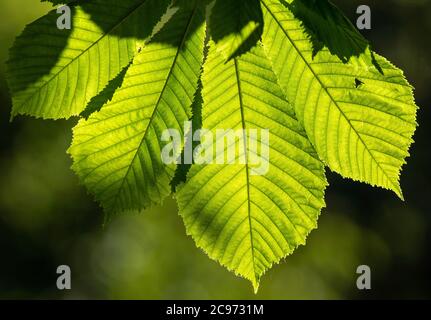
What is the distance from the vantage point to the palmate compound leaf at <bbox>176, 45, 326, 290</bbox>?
3.38 ft

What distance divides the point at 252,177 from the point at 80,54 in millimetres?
364

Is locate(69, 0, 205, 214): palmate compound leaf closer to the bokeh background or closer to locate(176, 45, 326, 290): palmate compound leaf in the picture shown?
locate(176, 45, 326, 290): palmate compound leaf

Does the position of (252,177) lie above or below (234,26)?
below

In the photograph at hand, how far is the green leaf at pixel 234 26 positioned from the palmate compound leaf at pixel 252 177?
0.51ft

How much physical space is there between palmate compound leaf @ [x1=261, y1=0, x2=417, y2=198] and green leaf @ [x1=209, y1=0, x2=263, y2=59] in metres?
0.13

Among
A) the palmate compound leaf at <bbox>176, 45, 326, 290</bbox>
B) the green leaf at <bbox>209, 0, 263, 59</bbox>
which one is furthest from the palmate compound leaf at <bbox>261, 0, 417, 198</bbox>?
the green leaf at <bbox>209, 0, 263, 59</bbox>

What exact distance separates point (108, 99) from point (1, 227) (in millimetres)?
8806

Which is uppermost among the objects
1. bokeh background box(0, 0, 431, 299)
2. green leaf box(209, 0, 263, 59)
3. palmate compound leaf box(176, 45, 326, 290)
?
bokeh background box(0, 0, 431, 299)

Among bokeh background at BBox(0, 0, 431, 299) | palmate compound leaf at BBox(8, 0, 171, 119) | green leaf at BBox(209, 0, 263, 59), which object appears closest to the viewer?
green leaf at BBox(209, 0, 263, 59)

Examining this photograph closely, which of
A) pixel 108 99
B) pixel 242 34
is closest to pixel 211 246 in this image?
pixel 108 99

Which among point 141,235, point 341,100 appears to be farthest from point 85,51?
point 141,235

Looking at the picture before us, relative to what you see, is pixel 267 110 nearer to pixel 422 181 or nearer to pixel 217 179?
pixel 217 179

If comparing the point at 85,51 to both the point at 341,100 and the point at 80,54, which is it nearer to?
the point at 80,54

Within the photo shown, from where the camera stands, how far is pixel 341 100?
40.1 inches
